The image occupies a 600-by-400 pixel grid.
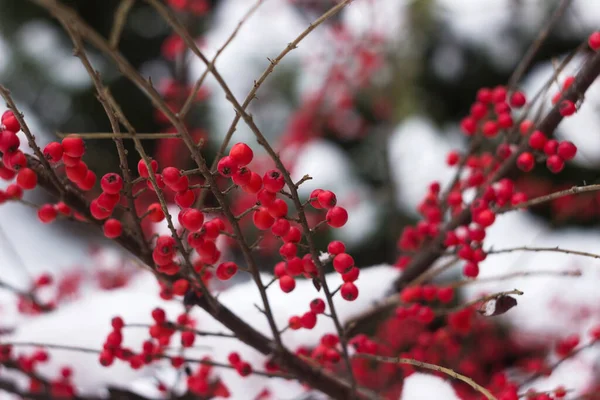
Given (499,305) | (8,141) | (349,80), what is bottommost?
(499,305)

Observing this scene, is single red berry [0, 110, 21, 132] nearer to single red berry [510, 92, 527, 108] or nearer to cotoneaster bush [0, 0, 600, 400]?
cotoneaster bush [0, 0, 600, 400]

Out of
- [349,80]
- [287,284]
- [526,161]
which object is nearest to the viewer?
[287,284]

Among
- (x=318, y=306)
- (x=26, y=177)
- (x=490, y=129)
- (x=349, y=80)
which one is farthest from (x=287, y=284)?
(x=349, y=80)

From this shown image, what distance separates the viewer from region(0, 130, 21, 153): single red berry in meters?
0.39

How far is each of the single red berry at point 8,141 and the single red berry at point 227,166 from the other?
16 cm

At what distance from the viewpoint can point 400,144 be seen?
179 centimetres

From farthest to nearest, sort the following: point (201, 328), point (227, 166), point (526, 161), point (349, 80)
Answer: point (349, 80) → point (201, 328) → point (526, 161) → point (227, 166)

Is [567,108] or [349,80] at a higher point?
[349,80]

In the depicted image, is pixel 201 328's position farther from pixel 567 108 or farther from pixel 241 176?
pixel 567 108

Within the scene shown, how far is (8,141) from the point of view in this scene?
39cm

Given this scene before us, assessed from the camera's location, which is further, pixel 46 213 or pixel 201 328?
pixel 201 328

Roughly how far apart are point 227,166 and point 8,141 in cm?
17

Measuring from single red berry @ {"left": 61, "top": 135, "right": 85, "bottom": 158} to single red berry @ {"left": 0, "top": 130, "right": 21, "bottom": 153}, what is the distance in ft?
0.12

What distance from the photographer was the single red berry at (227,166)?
1.20ft
